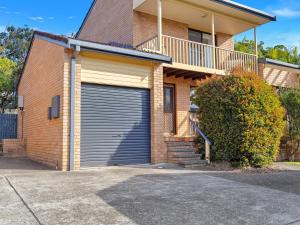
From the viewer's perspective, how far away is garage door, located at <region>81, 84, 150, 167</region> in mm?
9586

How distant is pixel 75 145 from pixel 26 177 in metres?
1.87

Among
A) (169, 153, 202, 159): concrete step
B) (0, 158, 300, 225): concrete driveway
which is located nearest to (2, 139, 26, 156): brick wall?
(0, 158, 300, 225): concrete driveway

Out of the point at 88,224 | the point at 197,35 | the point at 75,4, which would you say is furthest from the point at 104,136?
the point at 75,4

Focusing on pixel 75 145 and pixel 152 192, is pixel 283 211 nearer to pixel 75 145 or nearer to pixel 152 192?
pixel 152 192

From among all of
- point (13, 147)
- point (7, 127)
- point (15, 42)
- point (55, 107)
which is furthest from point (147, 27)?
point (15, 42)

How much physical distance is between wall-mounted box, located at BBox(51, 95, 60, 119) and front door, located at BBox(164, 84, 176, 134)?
17.7 feet

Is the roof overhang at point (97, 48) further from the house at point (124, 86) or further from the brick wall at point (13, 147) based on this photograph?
the brick wall at point (13, 147)

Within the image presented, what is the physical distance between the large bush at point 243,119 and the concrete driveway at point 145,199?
1.90 m

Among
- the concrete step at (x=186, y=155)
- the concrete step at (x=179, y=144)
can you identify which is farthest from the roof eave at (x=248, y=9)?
the concrete step at (x=186, y=155)

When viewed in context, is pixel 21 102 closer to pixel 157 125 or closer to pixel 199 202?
pixel 157 125

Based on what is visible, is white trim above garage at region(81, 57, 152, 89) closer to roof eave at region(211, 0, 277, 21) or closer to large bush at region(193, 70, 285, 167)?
large bush at region(193, 70, 285, 167)

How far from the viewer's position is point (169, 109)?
13.8 meters

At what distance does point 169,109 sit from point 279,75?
271 inches

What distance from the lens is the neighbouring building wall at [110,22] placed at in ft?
46.1
